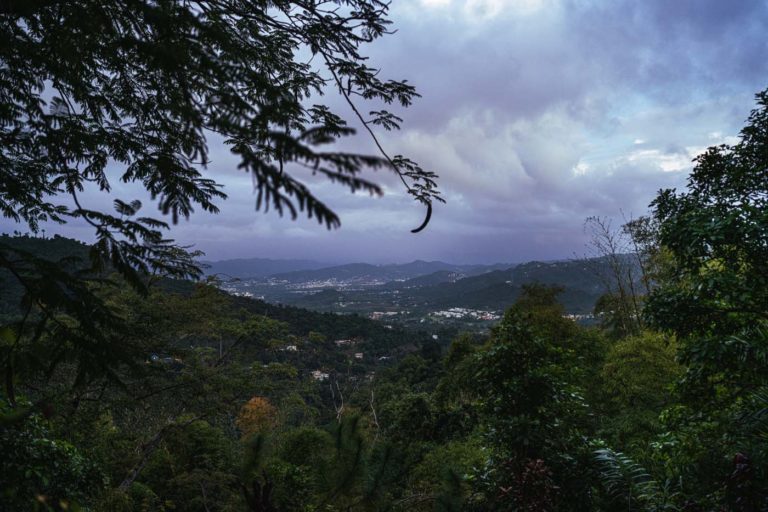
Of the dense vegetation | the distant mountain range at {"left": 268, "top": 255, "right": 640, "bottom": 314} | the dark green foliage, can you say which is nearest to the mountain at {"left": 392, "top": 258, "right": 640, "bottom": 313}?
the distant mountain range at {"left": 268, "top": 255, "right": 640, "bottom": 314}

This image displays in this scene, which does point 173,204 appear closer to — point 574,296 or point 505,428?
point 505,428

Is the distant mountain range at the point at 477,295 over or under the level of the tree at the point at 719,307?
under

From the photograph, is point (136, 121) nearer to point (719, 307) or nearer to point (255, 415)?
point (719, 307)

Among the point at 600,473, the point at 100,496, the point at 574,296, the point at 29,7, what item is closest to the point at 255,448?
the point at 100,496

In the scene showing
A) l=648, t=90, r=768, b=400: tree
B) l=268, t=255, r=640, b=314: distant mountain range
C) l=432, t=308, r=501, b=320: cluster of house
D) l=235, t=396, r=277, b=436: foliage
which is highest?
l=648, t=90, r=768, b=400: tree

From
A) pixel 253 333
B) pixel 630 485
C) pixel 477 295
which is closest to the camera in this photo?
pixel 630 485

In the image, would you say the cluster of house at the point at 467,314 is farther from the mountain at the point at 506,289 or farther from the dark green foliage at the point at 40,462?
the dark green foliage at the point at 40,462

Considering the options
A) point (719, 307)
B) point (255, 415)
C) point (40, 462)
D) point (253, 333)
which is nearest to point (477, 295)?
point (255, 415)

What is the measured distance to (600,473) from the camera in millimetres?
4008

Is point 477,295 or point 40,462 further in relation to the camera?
point 477,295

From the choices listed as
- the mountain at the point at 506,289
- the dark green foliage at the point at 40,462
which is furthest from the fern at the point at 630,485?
the mountain at the point at 506,289

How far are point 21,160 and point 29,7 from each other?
42.0 inches

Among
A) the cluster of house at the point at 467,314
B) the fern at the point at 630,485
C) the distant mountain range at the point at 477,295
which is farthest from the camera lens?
the distant mountain range at the point at 477,295

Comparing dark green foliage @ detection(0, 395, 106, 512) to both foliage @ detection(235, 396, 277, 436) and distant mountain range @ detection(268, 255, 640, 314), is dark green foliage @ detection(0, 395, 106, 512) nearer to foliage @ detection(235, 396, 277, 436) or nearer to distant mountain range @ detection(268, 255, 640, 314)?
foliage @ detection(235, 396, 277, 436)
